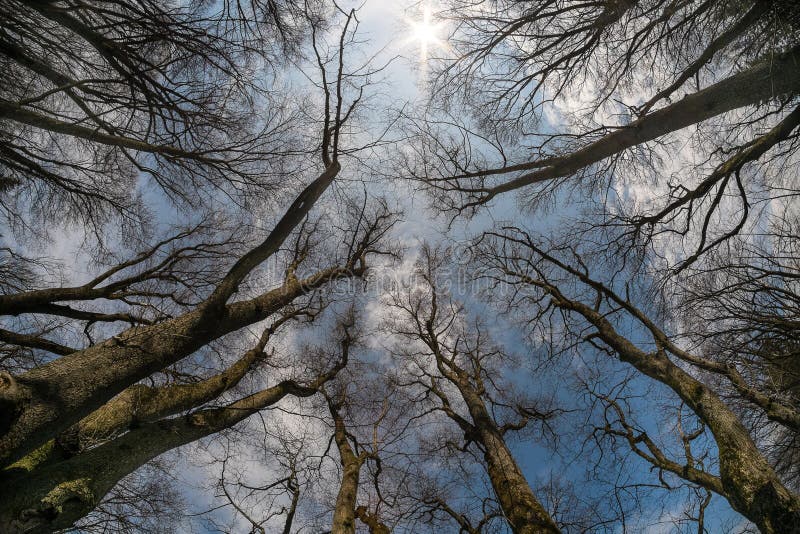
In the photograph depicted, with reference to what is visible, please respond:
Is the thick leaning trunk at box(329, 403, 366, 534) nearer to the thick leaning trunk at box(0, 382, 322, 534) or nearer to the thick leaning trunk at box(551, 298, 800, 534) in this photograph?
the thick leaning trunk at box(0, 382, 322, 534)

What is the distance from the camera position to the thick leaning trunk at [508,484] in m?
4.14

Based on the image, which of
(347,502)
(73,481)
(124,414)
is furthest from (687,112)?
(124,414)

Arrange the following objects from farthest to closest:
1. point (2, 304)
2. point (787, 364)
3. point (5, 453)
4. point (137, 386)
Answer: point (787, 364) → point (137, 386) → point (2, 304) → point (5, 453)

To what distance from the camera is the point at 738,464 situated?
3.35 meters

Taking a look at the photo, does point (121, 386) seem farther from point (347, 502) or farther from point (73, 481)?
point (347, 502)

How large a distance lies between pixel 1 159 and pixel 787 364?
9.99 metres

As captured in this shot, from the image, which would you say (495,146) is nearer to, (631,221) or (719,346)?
(631,221)

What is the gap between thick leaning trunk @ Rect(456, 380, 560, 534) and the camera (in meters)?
4.14

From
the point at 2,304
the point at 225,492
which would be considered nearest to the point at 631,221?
the point at 225,492

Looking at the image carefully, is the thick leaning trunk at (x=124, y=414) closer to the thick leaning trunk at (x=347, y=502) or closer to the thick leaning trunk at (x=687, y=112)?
the thick leaning trunk at (x=347, y=502)

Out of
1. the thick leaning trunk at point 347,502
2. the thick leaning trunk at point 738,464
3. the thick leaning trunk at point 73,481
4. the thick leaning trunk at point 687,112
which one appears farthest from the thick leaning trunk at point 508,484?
the thick leaning trunk at point 687,112

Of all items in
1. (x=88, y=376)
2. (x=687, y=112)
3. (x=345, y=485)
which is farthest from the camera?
(x=345, y=485)

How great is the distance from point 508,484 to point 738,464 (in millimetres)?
2563

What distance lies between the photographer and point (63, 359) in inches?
120
